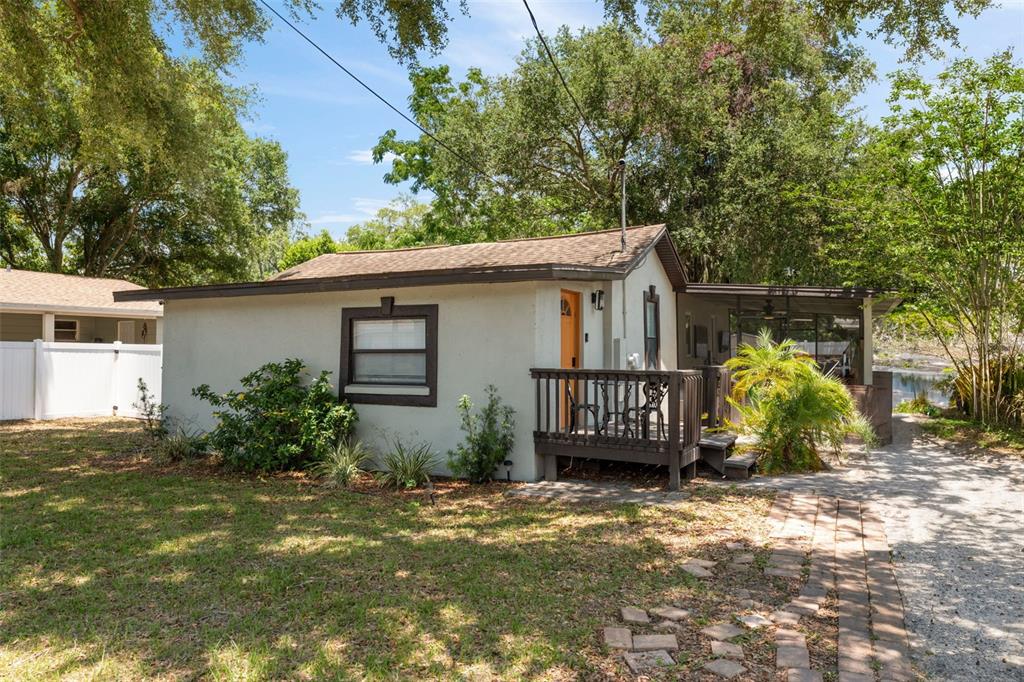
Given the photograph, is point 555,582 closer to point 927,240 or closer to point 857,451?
point 857,451

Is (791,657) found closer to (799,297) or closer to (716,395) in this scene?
(716,395)

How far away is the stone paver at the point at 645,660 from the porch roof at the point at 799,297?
10.4 metres

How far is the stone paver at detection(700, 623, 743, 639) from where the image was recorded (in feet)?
12.1

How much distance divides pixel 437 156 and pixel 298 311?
13657 mm

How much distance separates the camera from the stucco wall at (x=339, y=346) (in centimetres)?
788

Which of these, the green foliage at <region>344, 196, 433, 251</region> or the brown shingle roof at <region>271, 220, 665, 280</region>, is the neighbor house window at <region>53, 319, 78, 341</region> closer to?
the brown shingle roof at <region>271, 220, 665, 280</region>

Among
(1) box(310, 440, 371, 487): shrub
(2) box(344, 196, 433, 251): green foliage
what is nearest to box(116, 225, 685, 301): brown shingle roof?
(1) box(310, 440, 371, 487): shrub

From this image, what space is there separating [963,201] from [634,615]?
9909mm

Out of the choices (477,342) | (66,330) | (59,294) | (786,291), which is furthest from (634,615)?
(66,330)

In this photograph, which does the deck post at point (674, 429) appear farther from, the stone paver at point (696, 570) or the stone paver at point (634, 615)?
the stone paver at point (634, 615)

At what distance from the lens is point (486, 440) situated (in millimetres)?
7824

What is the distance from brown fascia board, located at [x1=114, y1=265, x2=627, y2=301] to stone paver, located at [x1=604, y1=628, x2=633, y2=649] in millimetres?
4232

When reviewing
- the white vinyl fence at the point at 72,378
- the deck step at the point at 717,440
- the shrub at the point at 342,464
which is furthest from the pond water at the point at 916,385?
the white vinyl fence at the point at 72,378

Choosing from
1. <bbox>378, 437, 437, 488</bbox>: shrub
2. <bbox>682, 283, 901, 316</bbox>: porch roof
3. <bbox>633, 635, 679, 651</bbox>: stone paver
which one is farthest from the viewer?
<bbox>682, 283, 901, 316</bbox>: porch roof
